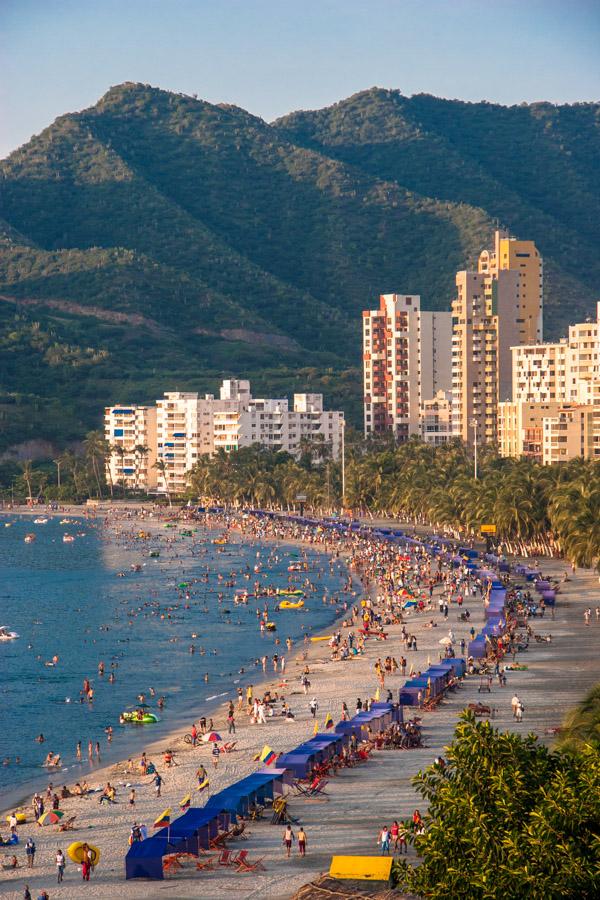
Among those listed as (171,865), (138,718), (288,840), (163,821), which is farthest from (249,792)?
(138,718)

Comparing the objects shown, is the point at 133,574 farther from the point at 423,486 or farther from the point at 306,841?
the point at 306,841

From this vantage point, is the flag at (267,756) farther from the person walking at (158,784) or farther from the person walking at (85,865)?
→ the person walking at (85,865)

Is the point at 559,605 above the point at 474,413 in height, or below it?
below

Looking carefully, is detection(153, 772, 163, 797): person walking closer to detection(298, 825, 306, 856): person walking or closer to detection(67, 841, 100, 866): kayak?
detection(67, 841, 100, 866): kayak

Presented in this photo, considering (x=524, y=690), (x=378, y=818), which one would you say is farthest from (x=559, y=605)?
(x=378, y=818)

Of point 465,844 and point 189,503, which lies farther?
point 189,503

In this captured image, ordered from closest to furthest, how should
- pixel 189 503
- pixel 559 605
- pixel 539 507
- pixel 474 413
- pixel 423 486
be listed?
pixel 559 605
pixel 539 507
pixel 423 486
pixel 189 503
pixel 474 413

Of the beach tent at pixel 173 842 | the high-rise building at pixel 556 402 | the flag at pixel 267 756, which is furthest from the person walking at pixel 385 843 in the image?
the high-rise building at pixel 556 402

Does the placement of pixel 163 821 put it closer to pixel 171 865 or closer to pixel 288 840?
pixel 171 865
